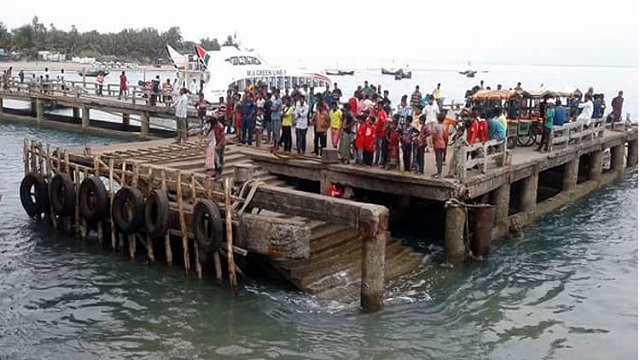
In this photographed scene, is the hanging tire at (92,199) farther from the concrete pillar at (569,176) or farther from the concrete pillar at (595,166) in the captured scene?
the concrete pillar at (595,166)

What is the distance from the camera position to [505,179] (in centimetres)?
1828

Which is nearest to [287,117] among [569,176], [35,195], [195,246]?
[195,246]

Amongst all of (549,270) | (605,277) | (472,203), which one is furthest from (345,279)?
(605,277)

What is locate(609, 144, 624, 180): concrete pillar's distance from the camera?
3011 centimetres

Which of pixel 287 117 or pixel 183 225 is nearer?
pixel 183 225

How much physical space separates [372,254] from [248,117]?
9.45 m

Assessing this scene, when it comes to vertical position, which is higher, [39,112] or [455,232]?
[39,112]

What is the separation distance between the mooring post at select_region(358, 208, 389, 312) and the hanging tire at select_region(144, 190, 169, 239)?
4.74 m

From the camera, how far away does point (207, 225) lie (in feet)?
46.4

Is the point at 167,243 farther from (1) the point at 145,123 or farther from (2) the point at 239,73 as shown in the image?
(2) the point at 239,73

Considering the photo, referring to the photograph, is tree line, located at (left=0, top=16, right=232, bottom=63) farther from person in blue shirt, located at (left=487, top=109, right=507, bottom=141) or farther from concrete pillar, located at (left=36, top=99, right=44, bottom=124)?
person in blue shirt, located at (left=487, top=109, right=507, bottom=141)

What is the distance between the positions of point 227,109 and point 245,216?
387 inches

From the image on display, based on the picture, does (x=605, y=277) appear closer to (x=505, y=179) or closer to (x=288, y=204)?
(x=505, y=179)

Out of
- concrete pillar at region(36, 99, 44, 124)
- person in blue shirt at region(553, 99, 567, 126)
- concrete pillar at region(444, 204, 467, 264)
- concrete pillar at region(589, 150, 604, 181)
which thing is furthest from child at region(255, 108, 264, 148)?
concrete pillar at region(36, 99, 44, 124)
